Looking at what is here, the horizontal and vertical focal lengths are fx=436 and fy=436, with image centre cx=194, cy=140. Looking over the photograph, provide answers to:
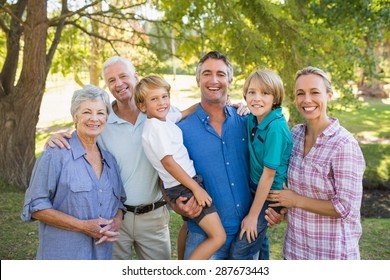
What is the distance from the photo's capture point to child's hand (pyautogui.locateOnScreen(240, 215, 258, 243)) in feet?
9.36

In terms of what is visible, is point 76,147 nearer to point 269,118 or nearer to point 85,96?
point 85,96

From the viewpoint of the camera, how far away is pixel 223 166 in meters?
2.94

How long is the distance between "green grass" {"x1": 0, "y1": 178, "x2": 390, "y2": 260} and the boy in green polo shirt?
2.27 metres

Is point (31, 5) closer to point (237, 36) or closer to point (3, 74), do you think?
point (3, 74)

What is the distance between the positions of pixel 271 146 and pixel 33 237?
12.5ft

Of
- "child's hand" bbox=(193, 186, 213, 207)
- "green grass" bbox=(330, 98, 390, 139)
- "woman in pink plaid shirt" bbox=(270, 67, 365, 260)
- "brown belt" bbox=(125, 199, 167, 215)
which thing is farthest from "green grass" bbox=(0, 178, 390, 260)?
"green grass" bbox=(330, 98, 390, 139)

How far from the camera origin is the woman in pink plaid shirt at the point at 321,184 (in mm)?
2510

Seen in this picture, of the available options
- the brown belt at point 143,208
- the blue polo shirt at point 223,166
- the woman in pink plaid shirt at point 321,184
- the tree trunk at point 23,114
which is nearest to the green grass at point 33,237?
the tree trunk at point 23,114

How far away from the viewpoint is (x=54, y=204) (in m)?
2.63

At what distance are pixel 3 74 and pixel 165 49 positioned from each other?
2.94 metres

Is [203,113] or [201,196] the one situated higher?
[203,113]

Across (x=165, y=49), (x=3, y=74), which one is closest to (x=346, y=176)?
(x=165, y=49)

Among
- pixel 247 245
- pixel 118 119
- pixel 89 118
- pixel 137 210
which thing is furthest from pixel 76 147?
pixel 247 245

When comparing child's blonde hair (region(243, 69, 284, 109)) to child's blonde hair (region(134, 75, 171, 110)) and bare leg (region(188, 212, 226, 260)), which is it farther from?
bare leg (region(188, 212, 226, 260))
